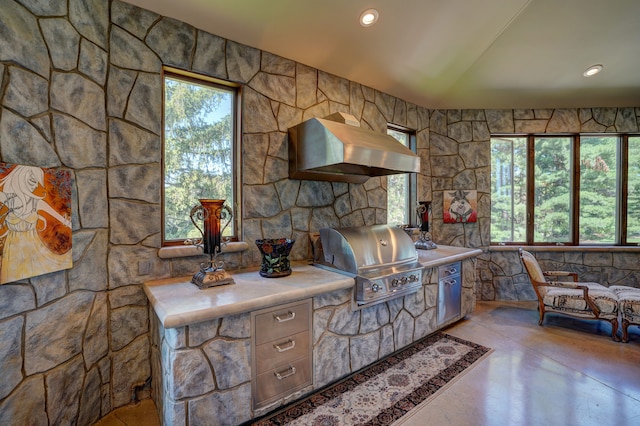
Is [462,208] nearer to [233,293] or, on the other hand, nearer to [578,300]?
[578,300]

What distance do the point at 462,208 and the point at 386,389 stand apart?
9.86 feet

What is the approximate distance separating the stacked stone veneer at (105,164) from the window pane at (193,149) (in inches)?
5.3

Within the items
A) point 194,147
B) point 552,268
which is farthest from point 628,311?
Result: point 194,147

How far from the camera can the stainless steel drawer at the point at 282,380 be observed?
1811 mm

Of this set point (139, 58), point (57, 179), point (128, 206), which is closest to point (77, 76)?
point (139, 58)

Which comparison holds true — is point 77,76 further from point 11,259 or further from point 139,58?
point 11,259

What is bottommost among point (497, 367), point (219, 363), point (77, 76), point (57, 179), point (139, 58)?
point (497, 367)

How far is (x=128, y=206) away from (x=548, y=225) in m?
5.32

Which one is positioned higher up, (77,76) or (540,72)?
(540,72)

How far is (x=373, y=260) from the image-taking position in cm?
242

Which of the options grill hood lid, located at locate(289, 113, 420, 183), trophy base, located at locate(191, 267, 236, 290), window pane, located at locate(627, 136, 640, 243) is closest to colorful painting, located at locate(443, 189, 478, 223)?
grill hood lid, located at locate(289, 113, 420, 183)

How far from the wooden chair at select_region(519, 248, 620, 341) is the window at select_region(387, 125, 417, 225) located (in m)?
1.47

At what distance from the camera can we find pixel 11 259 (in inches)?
58.2

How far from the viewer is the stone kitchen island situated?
1.54 metres
